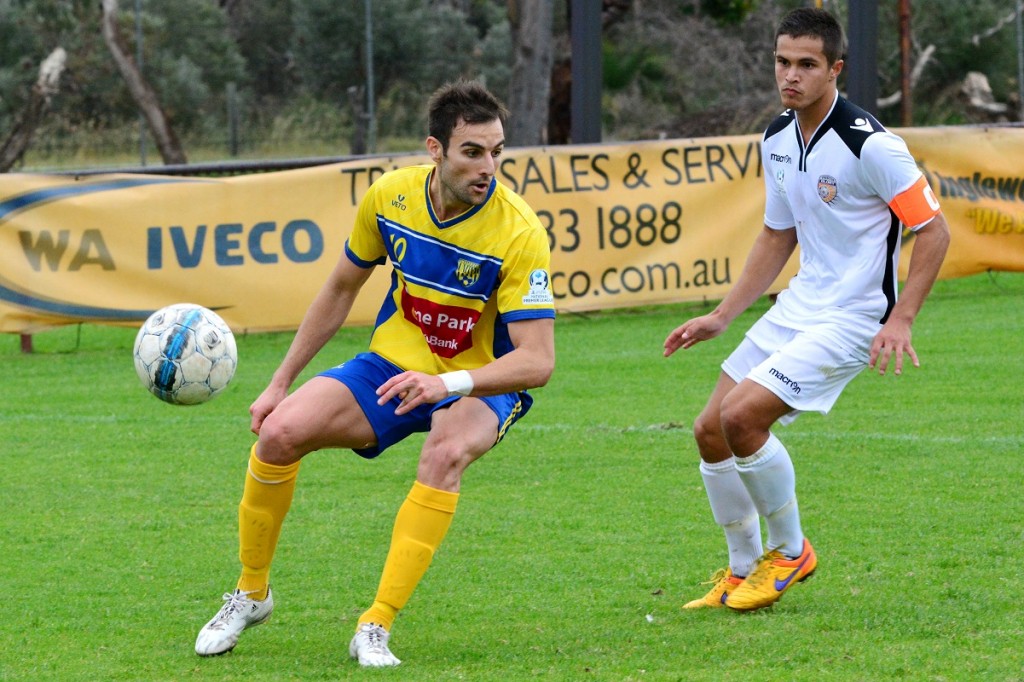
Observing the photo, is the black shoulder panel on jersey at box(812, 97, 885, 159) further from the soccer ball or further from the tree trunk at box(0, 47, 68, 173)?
the tree trunk at box(0, 47, 68, 173)

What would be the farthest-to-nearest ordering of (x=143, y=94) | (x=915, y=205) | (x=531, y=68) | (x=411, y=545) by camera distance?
(x=143, y=94) < (x=531, y=68) < (x=915, y=205) < (x=411, y=545)

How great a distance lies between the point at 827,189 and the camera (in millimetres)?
4816

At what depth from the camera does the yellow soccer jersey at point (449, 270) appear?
457cm

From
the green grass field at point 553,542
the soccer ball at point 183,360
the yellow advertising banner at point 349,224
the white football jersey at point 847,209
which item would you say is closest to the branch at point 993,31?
the yellow advertising banner at point 349,224

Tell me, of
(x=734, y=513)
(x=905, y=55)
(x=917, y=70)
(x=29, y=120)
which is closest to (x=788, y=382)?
(x=734, y=513)

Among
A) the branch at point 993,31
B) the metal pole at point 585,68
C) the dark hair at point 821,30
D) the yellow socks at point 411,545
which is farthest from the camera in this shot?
the branch at point 993,31

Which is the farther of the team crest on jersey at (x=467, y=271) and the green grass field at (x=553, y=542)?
the team crest on jersey at (x=467, y=271)

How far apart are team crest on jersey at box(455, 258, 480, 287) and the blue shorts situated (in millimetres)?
369

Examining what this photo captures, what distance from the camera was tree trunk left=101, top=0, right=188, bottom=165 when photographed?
61.5 ft

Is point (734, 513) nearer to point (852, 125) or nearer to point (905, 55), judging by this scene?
point (852, 125)

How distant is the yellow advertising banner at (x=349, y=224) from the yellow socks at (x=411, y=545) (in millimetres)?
6655

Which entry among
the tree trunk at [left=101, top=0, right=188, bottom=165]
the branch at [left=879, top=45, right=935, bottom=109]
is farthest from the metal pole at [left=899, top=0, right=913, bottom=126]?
the tree trunk at [left=101, top=0, right=188, bottom=165]

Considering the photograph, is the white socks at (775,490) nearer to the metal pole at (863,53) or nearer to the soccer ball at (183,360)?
the soccer ball at (183,360)

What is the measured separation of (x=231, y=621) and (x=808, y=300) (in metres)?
2.16
